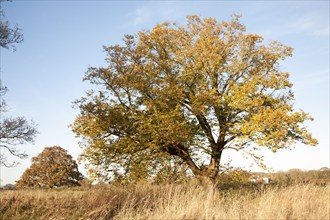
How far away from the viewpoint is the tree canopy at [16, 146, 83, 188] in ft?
135

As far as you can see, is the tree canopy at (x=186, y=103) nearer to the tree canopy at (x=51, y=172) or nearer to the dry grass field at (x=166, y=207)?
the dry grass field at (x=166, y=207)

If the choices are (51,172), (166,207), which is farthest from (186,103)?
(51,172)

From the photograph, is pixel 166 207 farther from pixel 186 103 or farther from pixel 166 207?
pixel 186 103

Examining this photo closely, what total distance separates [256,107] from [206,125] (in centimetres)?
345

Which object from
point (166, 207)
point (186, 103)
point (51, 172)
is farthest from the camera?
point (51, 172)

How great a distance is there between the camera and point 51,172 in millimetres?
41625

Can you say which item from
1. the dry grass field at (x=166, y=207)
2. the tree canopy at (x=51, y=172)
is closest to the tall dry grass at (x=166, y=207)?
the dry grass field at (x=166, y=207)

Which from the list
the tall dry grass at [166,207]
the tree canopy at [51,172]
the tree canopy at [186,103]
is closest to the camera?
the tall dry grass at [166,207]

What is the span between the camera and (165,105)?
17.2 metres

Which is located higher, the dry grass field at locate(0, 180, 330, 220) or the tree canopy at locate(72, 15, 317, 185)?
the tree canopy at locate(72, 15, 317, 185)

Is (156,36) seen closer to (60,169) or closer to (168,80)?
(168,80)

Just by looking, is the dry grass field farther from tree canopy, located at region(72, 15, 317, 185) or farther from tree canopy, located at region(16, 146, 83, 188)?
tree canopy, located at region(16, 146, 83, 188)

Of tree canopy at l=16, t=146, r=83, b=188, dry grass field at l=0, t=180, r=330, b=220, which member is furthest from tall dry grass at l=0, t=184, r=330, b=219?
tree canopy at l=16, t=146, r=83, b=188

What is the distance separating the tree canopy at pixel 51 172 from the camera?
41094mm
